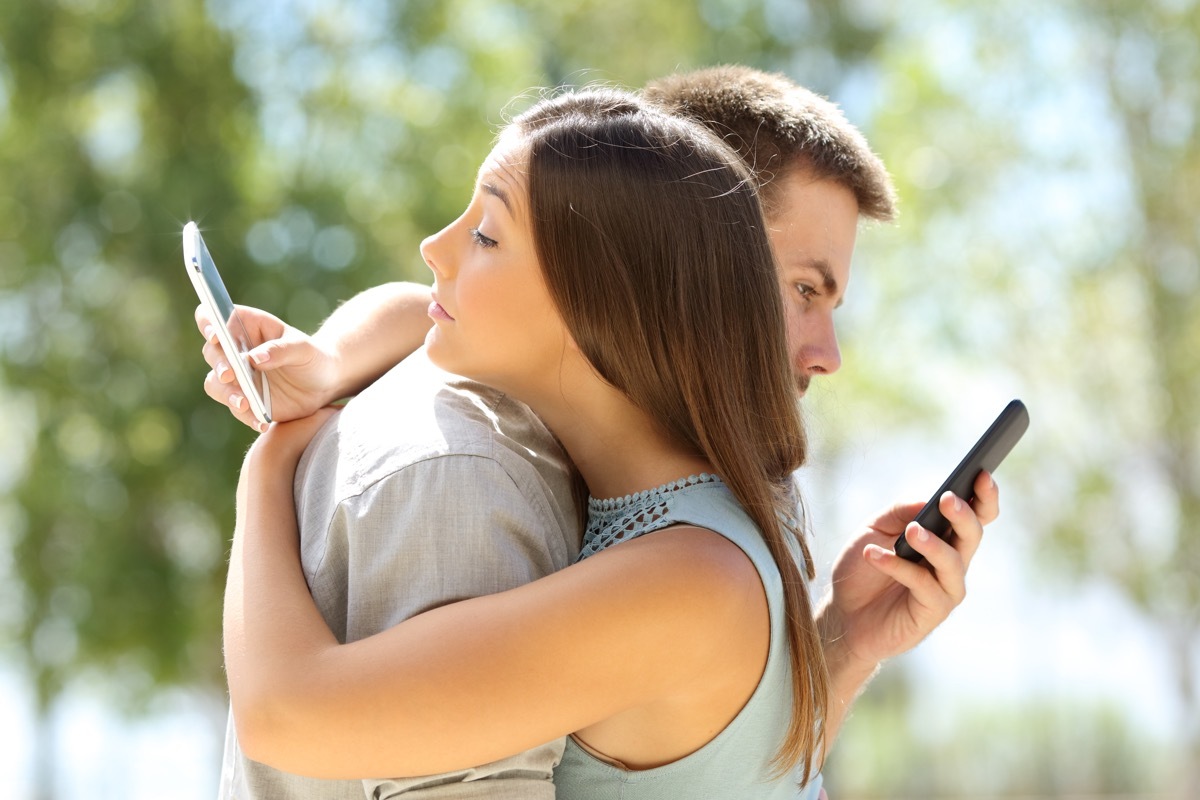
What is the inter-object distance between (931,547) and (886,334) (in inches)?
425

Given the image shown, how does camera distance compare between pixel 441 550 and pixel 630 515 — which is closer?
pixel 441 550

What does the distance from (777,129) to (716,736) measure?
1.08 m

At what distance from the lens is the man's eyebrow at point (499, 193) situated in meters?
1.47

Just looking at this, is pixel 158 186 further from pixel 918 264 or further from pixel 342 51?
pixel 918 264

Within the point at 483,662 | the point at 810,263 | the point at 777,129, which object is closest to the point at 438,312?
the point at 483,662

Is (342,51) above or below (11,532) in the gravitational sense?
above

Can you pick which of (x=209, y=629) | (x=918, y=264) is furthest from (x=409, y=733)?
(x=918, y=264)

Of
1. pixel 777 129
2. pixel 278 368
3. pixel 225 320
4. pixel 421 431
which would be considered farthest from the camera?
pixel 777 129

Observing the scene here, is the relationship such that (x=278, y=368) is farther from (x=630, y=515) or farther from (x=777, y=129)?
(x=777, y=129)

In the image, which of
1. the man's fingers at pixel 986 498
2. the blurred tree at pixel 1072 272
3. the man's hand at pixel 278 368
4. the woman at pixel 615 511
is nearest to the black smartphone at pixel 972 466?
the man's fingers at pixel 986 498

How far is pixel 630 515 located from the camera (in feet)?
4.66

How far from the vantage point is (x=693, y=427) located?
1.48 m

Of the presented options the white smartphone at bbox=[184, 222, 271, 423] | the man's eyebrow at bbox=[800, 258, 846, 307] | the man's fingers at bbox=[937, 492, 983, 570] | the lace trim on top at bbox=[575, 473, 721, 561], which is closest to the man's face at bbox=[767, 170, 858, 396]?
the man's eyebrow at bbox=[800, 258, 846, 307]

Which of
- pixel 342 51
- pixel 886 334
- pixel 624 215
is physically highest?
pixel 624 215
